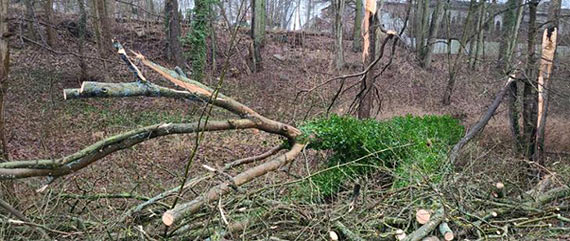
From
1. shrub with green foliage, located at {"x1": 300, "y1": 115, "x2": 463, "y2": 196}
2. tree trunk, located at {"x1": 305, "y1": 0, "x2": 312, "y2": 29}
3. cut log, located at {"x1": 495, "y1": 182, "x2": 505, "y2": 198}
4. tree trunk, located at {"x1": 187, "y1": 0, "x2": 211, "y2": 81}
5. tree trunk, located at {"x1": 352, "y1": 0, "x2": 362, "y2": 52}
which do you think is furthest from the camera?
tree trunk, located at {"x1": 305, "y1": 0, "x2": 312, "y2": 29}

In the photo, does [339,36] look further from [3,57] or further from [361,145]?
[3,57]

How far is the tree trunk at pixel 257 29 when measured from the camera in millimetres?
17438

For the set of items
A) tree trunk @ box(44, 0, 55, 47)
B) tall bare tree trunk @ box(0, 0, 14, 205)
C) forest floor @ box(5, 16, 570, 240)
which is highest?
tree trunk @ box(44, 0, 55, 47)

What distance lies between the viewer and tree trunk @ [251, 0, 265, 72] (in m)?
17.4

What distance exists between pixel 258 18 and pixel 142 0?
651 centimetres

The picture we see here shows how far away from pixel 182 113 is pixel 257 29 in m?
7.31

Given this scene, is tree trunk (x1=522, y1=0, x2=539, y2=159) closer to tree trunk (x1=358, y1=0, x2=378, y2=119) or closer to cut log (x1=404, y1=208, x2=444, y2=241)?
tree trunk (x1=358, y1=0, x2=378, y2=119)

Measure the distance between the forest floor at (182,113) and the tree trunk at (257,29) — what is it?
1.77 feet

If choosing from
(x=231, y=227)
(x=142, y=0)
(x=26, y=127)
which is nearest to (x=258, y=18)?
(x=142, y=0)

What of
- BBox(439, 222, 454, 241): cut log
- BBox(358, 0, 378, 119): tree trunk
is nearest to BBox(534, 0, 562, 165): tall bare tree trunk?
BBox(358, 0, 378, 119): tree trunk

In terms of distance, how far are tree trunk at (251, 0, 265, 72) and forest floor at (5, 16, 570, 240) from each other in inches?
21.2

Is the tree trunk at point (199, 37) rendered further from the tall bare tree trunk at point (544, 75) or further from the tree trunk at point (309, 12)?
the tree trunk at point (309, 12)

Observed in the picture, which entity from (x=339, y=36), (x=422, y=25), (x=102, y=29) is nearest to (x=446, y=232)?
(x=102, y=29)

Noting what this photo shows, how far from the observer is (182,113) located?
12477 mm
